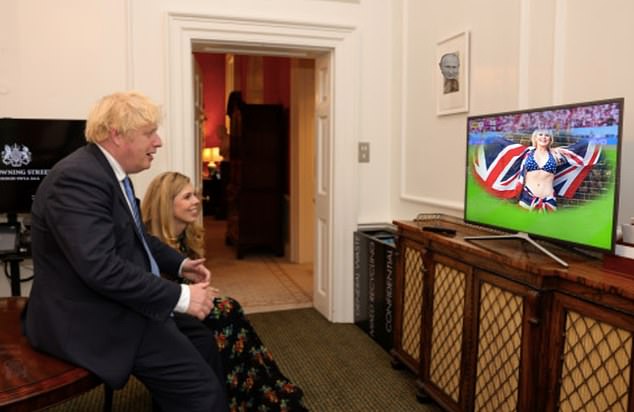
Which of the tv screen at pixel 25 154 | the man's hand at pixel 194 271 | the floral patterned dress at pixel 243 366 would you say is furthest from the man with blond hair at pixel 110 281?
the tv screen at pixel 25 154

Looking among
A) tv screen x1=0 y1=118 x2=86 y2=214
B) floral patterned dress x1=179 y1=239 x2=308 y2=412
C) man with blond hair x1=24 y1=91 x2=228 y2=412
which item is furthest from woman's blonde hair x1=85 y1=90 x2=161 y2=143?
tv screen x1=0 y1=118 x2=86 y2=214

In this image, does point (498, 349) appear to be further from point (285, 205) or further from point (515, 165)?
point (285, 205)

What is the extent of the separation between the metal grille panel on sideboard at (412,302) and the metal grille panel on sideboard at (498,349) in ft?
1.99

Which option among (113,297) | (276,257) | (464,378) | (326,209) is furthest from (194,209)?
(276,257)

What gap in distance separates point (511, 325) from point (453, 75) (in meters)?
1.76

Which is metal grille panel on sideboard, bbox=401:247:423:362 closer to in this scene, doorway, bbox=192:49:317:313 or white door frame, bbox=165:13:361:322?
white door frame, bbox=165:13:361:322

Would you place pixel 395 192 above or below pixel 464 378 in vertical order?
above

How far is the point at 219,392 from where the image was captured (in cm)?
186

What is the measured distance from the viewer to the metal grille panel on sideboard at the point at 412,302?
298 centimetres

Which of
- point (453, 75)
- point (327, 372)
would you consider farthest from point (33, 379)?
point (453, 75)

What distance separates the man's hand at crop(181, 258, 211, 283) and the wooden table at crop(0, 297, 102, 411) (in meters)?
0.67

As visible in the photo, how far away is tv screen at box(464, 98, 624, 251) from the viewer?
6.23ft

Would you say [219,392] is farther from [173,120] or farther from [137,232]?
[173,120]

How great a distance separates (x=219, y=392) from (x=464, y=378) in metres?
1.19
